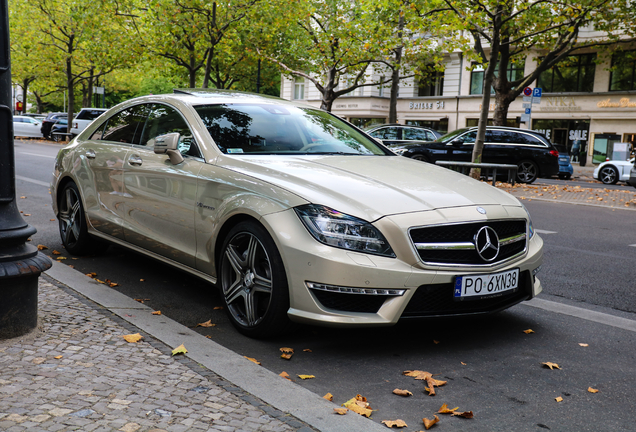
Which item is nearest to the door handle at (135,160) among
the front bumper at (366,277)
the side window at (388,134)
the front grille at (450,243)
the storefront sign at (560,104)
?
the front bumper at (366,277)

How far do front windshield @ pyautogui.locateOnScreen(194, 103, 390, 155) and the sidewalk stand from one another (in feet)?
4.77

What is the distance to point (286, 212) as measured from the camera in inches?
152

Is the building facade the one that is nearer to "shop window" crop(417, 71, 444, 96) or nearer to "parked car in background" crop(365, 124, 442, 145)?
"shop window" crop(417, 71, 444, 96)

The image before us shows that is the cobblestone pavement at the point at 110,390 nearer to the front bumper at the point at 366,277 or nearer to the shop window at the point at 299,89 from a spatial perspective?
the front bumper at the point at 366,277

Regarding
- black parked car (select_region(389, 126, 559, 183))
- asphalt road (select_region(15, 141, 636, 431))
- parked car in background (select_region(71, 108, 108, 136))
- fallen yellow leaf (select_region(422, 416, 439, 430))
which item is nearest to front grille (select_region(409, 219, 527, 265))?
asphalt road (select_region(15, 141, 636, 431))

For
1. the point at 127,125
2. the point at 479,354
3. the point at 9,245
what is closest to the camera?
the point at 9,245

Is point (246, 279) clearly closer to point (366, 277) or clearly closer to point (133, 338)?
point (133, 338)

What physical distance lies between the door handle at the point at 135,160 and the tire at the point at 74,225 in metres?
1.08

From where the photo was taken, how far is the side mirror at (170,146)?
15.6 feet

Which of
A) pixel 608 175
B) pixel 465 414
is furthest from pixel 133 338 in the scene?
pixel 608 175

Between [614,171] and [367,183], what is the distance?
20847 millimetres

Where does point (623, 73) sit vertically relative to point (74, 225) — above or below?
above

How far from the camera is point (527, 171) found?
1984 centimetres

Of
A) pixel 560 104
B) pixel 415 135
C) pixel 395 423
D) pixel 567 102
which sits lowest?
pixel 395 423
